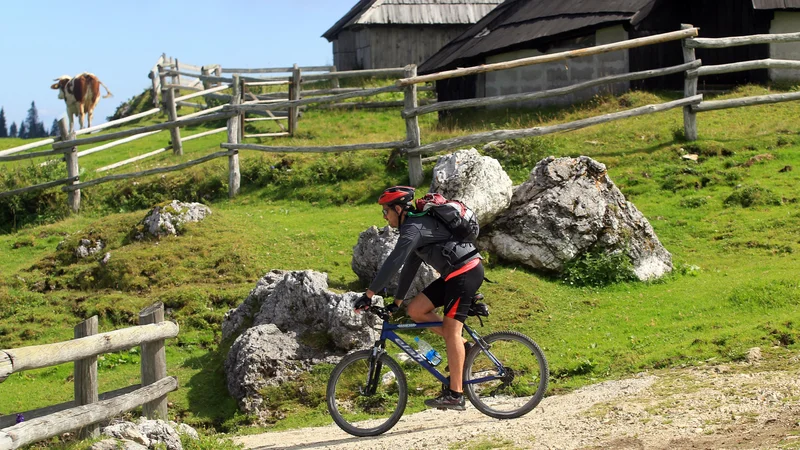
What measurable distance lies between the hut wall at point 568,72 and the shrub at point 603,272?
33.0 feet

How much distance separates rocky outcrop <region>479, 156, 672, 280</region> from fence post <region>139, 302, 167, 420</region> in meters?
4.91

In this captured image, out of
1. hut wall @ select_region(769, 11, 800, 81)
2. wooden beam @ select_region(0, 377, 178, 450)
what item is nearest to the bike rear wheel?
wooden beam @ select_region(0, 377, 178, 450)

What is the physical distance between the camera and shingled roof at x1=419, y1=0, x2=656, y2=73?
20.8 meters

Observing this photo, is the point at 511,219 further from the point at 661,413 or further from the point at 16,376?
the point at 16,376

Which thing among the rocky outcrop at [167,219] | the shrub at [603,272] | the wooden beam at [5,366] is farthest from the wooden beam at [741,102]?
the wooden beam at [5,366]

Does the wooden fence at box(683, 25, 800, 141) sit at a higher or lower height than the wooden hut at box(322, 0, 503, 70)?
lower

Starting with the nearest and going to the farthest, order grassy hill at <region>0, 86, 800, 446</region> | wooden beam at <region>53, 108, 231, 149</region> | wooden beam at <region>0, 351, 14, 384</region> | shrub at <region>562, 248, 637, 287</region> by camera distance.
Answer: wooden beam at <region>0, 351, 14, 384</region>
grassy hill at <region>0, 86, 800, 446</region>
shrub at <region>562, 248, 637, 287</region>
wooden beam at <region>53, 108, 231, 149</region>

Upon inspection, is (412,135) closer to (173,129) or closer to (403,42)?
(173,129)

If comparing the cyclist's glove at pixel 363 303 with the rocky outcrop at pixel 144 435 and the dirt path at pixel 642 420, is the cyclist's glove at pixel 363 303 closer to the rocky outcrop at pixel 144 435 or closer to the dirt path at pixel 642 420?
the dirt path at pixel 642 420

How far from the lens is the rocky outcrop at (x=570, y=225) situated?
10945 mm

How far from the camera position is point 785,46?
65.3ft

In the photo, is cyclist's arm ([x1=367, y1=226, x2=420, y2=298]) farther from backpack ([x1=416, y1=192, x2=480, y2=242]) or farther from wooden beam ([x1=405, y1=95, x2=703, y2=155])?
wooden beam ([x1=405, y1=95, x2=703, y2=155])

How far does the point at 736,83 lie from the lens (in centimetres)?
2070

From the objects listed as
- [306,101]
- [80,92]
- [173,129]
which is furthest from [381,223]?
[80,92]
